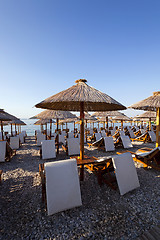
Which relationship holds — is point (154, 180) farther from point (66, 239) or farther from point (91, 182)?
point (66, 239)

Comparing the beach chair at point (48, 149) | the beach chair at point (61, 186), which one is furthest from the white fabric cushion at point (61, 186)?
the beach chair at point (48, 149)

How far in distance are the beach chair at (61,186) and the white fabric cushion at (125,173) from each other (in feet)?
3.29

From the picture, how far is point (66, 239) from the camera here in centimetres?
163

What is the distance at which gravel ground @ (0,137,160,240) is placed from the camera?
5.69ft

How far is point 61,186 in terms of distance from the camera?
2.08 meters

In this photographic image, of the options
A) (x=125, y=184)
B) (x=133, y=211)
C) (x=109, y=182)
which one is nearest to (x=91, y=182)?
(x=109, y=182)

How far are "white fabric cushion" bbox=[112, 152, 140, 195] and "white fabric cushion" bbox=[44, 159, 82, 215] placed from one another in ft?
3.29

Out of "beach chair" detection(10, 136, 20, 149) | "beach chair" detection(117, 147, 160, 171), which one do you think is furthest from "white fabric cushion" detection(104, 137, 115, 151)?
"beach chair" detection(10, 136, 20, 149)

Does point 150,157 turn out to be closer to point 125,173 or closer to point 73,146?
point 125,173

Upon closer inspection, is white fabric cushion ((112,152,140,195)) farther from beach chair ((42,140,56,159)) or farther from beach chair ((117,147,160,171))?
beach chair ((42,140,56,159))

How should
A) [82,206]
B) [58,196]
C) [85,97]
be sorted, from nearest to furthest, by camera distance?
[58,196] → [82,206] → [85,97]

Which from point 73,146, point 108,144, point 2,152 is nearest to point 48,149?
point 73,146

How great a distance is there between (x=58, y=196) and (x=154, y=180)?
2812mm

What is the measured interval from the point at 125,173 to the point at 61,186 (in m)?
1.54
